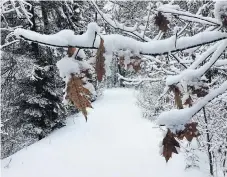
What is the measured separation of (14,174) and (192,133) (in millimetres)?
6422

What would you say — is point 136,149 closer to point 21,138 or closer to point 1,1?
point 1,1

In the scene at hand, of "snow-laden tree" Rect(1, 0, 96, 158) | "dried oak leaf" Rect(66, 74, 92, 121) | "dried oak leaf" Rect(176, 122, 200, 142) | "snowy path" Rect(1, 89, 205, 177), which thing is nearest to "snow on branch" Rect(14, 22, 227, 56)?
"dried oak leaf" Rect(66, 74, 92, 121)

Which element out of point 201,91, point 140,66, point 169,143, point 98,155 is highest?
point 140,66

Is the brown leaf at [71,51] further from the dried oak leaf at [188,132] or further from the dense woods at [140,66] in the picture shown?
the dried oak leaf at [188,132]

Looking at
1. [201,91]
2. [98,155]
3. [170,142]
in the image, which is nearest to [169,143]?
[170,142]

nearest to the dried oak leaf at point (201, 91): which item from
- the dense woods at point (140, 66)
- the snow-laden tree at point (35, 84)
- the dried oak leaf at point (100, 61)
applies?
the dense woods at point (140, 66)

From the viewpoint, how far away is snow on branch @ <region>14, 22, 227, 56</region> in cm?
125

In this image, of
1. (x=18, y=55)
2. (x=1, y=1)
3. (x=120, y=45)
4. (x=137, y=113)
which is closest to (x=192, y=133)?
(x=120, y=45)

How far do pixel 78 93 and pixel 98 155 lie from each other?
681 cm

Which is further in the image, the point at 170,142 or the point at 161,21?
the point at 161,21

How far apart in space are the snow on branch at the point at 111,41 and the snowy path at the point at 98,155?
4510mm

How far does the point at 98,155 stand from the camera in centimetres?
782

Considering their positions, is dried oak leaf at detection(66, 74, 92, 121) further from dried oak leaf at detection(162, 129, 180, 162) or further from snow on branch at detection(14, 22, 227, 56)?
dried oak leaf at detection(162, 129, 180, 162)

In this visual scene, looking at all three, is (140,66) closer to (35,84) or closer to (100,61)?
(100,61)
